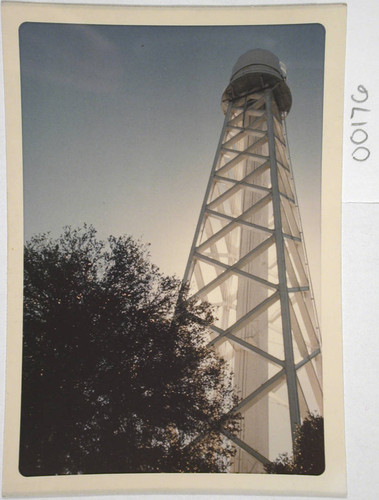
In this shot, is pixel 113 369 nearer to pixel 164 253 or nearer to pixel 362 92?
pixel 164 253

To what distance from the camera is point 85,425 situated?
3.36 meters

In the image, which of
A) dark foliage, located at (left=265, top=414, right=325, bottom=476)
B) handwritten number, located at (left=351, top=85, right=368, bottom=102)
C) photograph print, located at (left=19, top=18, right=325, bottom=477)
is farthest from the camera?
handwritten number, located at (left=351, top=85, right=368, bottom=102)

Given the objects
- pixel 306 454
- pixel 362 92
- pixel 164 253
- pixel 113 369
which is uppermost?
pixel 362 92

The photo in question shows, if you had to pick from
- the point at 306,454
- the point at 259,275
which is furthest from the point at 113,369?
the point at 306,454

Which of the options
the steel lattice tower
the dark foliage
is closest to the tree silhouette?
the steel lattice tower

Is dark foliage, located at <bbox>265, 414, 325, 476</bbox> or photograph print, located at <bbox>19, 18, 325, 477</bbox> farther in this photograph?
photograph print, located at <bbox>19, 18, 325, 477</bbox>

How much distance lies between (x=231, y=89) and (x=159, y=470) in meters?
2.67

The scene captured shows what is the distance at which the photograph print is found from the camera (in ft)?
10.9

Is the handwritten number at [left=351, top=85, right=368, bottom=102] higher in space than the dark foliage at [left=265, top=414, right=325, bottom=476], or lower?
higher

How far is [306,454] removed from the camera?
326 cm

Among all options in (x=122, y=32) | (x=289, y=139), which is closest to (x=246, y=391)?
(x=289, y=139)

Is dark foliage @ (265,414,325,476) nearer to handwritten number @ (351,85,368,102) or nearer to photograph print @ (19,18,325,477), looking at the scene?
photograph print @ (19,18,325,477)

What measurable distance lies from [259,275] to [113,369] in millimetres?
1180

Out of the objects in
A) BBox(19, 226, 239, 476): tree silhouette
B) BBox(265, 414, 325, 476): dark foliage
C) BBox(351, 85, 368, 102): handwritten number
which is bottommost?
BBox(265, 414, 325, 476): dark foliage
